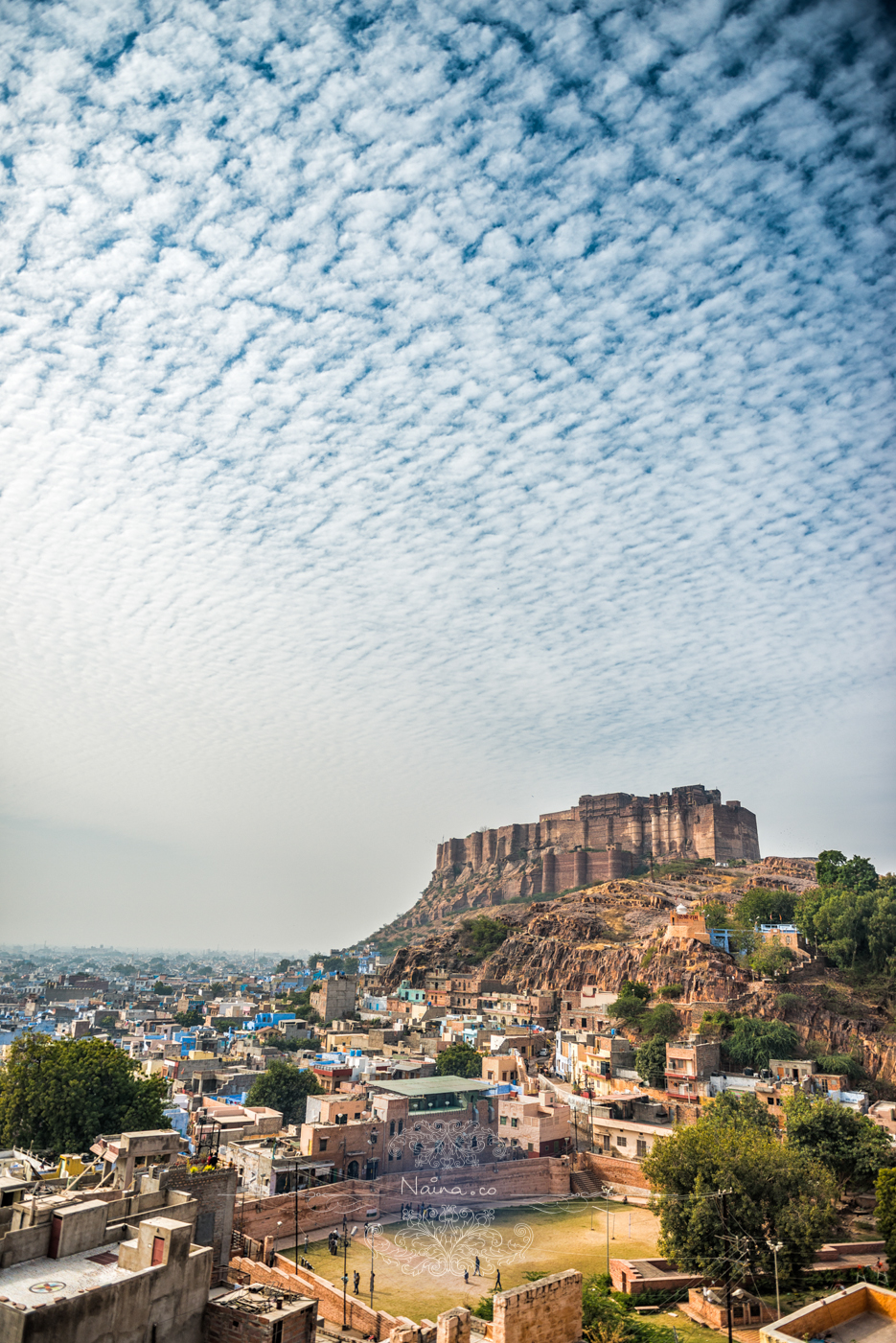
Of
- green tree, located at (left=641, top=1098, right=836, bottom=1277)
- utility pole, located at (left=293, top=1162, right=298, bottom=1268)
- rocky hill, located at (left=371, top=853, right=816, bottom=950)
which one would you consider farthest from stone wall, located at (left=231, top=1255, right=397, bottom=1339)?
rocky hill, located at (left=371, top=853, right=816, bottom=950)

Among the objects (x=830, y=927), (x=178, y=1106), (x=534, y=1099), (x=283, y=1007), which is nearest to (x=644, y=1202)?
(x=534, y=1099)

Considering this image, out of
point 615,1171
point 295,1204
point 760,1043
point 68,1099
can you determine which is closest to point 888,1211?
point 615,1171

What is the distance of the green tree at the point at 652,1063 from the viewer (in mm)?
39938

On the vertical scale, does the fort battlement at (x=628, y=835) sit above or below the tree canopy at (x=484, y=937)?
above

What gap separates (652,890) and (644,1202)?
4842cm

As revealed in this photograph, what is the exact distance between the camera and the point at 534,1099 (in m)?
34.9

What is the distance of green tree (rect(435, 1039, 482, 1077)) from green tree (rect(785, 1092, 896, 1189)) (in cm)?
1694

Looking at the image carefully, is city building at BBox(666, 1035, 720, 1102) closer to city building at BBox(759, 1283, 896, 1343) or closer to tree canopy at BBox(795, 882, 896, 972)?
tree canopy at BBox(795, 882, 896, 972)

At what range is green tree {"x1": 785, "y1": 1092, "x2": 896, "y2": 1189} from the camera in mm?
27234

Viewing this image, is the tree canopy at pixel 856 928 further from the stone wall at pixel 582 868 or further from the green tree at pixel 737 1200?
the stone wall at pixel 582 868

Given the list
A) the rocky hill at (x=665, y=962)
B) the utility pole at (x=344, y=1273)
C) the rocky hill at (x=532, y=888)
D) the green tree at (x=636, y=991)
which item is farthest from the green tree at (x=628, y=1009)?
the utility pole at (x=344, y=1273)

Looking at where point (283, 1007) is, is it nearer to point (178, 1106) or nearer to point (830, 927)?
point (178, 1106)

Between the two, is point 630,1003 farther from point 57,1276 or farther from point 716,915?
point 57,1276

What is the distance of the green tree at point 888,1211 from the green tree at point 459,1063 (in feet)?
72.8
